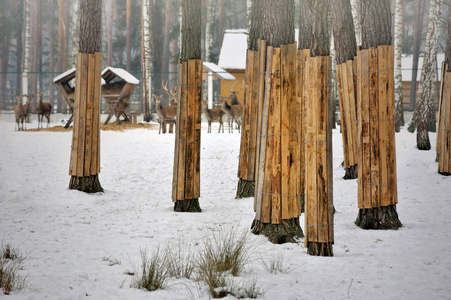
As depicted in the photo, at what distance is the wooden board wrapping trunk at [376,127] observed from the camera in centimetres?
606

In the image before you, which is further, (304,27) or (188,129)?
(304,27)

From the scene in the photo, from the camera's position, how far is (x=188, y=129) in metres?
7.25

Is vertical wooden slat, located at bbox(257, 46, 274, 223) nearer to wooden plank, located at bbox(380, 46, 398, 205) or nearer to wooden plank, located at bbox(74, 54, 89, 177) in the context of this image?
wooden plank, located at bbox(380, 46, 398, 205)

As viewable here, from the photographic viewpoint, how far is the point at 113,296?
3941 millimetres

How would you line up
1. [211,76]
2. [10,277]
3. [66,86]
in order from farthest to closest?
[211,76] < [66,86] < [10,277]

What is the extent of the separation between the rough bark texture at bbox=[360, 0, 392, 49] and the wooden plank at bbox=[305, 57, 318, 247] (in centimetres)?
170

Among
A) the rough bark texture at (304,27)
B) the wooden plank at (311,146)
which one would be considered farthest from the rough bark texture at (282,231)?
the rough bark texture at (304,27)

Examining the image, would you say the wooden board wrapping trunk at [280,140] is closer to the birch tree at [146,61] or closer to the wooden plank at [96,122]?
the wooden plank at [96,122]

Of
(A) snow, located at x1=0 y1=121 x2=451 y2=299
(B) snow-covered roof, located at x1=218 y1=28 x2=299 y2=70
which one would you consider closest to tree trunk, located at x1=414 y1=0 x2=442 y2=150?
(A) snow, located at x1=0 y1=121 x2=451 y2=299

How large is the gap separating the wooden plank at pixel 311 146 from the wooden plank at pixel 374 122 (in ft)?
4.98

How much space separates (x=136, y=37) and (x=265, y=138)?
37932mm

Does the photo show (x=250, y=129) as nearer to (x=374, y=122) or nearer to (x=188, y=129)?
(x=188, y=129)

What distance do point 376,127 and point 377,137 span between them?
0.13m

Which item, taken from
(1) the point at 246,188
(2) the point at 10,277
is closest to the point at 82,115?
(1) the point at 246,188
